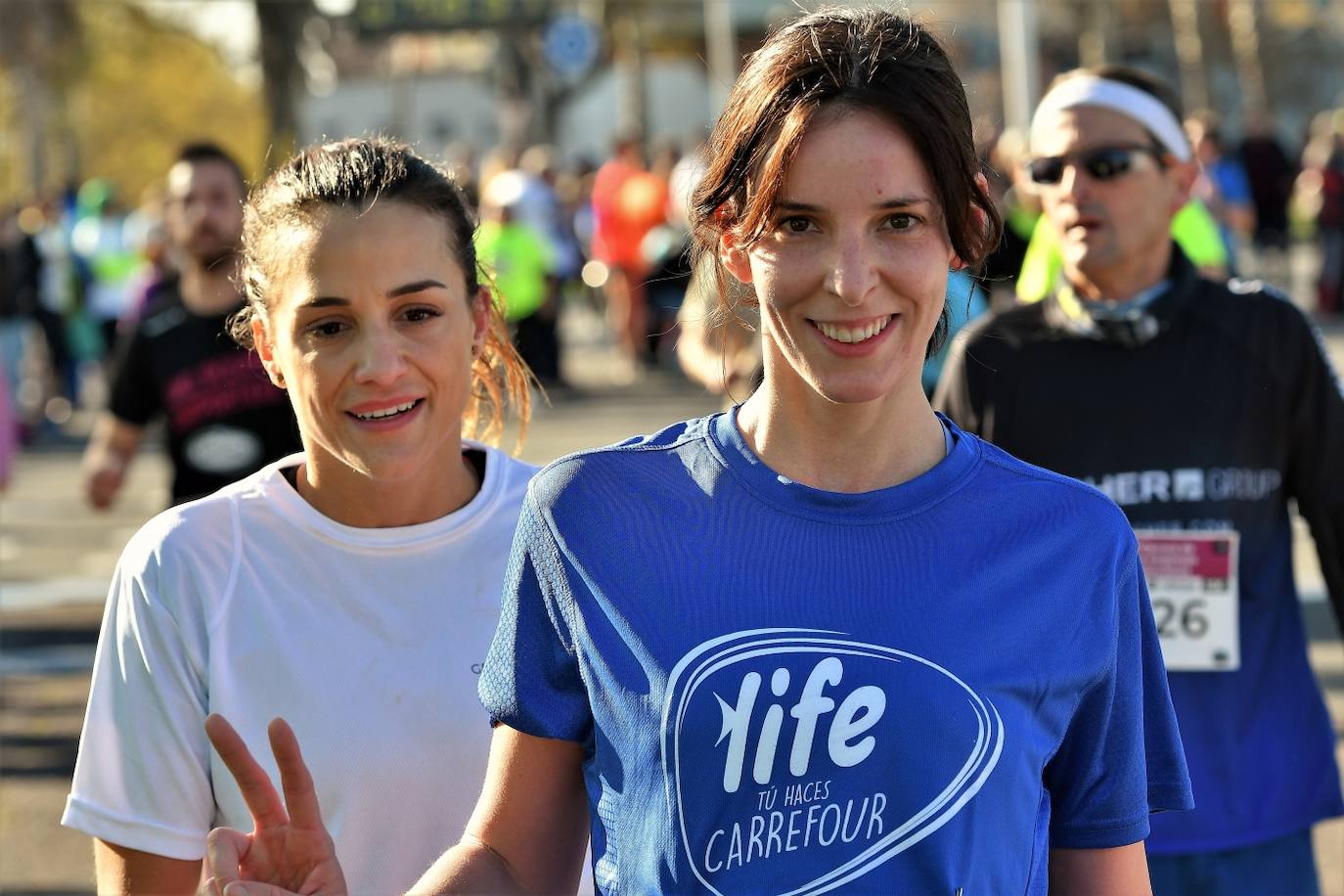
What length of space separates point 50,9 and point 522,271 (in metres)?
21.3

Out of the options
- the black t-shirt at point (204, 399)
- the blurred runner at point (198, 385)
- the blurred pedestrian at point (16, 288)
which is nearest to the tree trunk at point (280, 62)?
the blurred pedestrian at point (16, 288)

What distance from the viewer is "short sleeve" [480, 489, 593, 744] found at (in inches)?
84.4

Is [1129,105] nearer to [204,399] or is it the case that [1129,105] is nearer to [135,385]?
[204,399]

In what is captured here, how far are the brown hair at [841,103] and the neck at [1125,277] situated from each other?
65.7 inches

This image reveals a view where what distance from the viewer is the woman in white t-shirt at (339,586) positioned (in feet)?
8.88

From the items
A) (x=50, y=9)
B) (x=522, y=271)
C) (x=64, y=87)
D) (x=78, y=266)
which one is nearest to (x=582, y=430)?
(x=522, y=271)

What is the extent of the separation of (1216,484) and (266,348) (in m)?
1.79

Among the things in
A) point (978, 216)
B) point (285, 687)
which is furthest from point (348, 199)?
point (978, 216)

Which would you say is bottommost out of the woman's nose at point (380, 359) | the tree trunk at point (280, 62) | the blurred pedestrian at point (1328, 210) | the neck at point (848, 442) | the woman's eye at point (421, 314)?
the blurred pedestrian at point (1328, 210)

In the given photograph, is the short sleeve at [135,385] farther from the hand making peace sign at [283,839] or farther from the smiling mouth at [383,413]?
the hand making peace sign at [283,839]

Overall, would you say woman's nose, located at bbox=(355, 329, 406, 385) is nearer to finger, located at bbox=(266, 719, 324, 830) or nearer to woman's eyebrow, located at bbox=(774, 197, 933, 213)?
finger, located at bbox=(266, 719, 324, 830)

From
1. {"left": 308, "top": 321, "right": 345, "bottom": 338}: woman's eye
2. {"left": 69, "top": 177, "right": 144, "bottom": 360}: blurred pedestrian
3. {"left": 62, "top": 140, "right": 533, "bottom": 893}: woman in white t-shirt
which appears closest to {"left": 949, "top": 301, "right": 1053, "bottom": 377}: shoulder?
{"left": 62, "top": 140, "right": 533, "bottom": 893}: woman in white t-shirt

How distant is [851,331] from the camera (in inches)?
83.5

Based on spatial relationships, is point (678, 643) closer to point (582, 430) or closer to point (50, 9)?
point (582, 430)
